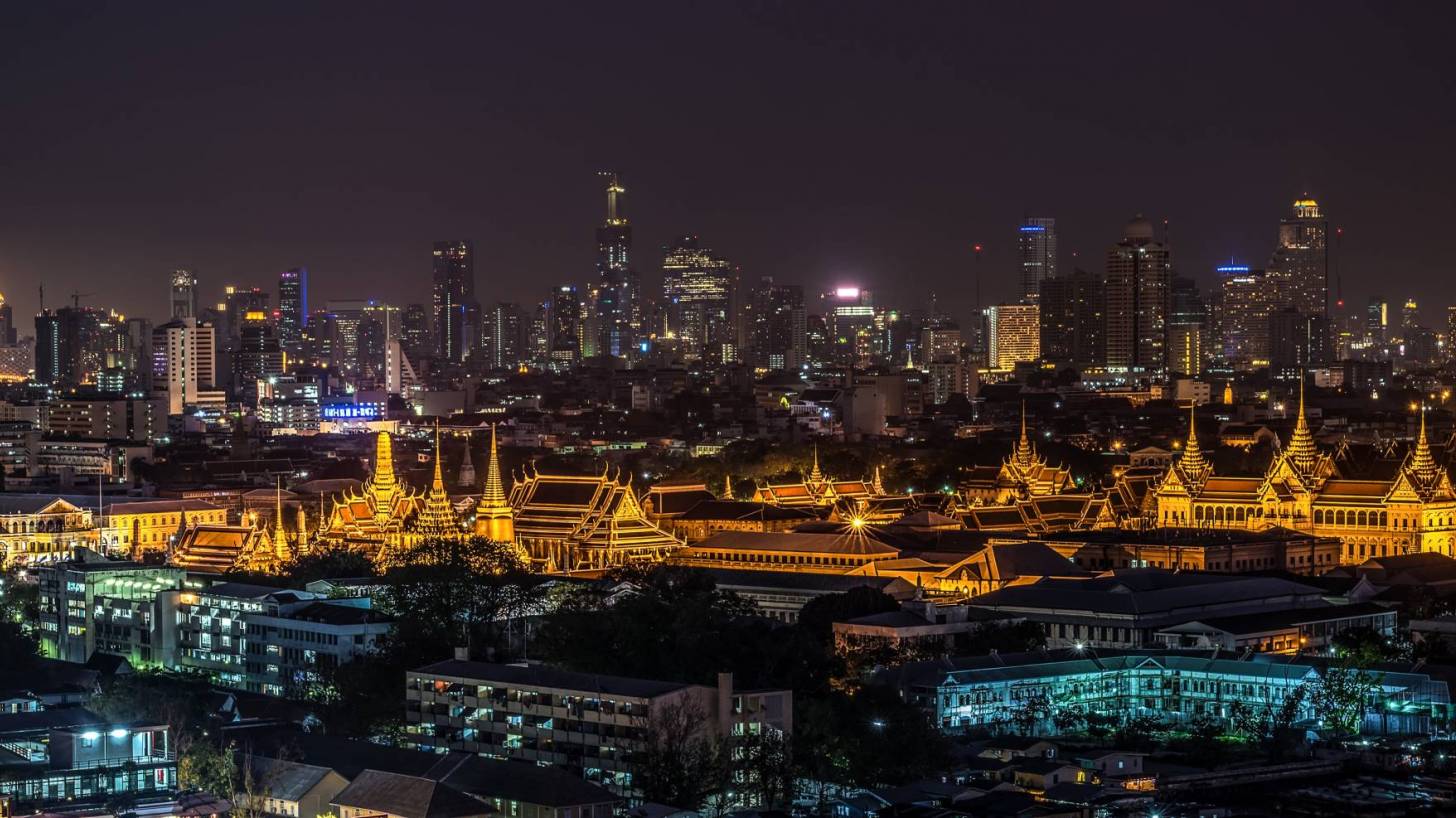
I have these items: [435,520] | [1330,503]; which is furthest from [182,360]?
[1330,503]

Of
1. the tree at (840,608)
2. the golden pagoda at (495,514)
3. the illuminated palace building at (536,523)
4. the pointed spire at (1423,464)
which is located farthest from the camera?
the pointed spire at (1423,464)

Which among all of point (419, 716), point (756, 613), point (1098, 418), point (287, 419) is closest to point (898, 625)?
point (756, 613)

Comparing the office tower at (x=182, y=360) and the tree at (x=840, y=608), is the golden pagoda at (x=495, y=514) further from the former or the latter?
the office tower at (x=182, y=360)

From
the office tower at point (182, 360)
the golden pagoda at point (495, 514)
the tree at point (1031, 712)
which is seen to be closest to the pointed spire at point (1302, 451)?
the golden pagoda at point (495, 514)

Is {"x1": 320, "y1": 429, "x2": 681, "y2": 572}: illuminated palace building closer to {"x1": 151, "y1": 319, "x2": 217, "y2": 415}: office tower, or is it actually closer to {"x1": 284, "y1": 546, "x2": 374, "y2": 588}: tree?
{"x1": 284, "y1": 546, "x2": 374, "y2": 588}: tree

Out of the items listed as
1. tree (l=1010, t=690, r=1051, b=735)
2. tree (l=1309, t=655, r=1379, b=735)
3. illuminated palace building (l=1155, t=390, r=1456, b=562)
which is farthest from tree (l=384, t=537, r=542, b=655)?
illuminated palace building (l=1155, t=390, r=1456, b=562)

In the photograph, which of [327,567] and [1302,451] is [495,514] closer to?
[327,567]
